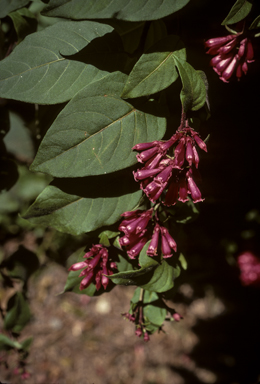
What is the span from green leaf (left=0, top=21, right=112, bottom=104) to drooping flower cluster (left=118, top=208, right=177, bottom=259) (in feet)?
1.37

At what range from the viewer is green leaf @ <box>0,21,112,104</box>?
82 cm

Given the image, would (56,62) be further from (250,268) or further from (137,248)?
(250,268)

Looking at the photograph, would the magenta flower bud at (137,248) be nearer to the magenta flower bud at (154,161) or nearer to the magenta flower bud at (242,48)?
the magenta flower bud at (154,161)

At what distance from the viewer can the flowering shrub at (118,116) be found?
71 centimetres

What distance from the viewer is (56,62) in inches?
33.3

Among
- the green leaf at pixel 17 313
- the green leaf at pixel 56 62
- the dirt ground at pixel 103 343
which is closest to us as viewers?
the green leaf at pixel 56 62

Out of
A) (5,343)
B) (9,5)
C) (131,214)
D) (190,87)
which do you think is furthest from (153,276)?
(5,343)

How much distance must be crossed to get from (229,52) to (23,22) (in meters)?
0.76

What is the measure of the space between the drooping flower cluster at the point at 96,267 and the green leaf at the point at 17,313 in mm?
712

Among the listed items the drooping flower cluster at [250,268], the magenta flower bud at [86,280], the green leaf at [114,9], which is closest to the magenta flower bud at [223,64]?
the green leaf at [114,9]

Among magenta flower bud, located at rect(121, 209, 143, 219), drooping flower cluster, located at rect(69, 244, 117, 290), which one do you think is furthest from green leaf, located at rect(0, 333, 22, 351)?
magenta flower bud, located at rect(121, 209, 143, 219)

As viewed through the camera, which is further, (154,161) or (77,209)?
(77,209)

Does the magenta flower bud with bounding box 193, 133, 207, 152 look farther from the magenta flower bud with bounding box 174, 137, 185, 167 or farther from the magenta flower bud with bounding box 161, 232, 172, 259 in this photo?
the magenta flower bud with bounding box 161, 232, 172, 259

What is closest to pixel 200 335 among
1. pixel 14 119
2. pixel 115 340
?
pixel 115 340
